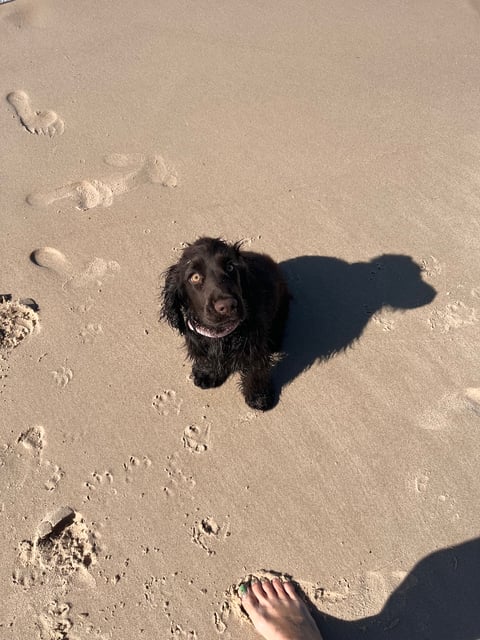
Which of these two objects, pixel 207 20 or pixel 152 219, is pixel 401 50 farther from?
pixel 152 219

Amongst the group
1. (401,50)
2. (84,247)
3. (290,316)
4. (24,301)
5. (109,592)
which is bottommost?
(109,592)

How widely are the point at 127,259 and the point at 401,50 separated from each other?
167 inches

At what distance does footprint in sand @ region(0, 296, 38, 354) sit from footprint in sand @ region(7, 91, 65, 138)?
205 centimetres

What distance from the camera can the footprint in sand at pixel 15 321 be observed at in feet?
11.7

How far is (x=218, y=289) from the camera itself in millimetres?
2441

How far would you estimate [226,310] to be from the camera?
2373 mm

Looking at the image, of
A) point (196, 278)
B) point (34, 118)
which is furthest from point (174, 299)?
point (34, 118)

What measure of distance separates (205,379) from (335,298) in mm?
1332

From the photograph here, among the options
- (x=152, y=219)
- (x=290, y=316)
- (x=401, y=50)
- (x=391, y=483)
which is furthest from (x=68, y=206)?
(x=401, y=50)

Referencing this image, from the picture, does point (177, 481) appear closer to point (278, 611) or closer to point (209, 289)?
point (278, 611)

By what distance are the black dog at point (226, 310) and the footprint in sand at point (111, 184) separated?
1816 mm

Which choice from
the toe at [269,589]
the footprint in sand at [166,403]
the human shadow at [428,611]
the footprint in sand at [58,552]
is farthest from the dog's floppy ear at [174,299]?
the human shadow at [428,611]

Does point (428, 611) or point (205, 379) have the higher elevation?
point (205, 379)

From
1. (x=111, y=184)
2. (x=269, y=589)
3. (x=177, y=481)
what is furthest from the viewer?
(x=111, y=184)
